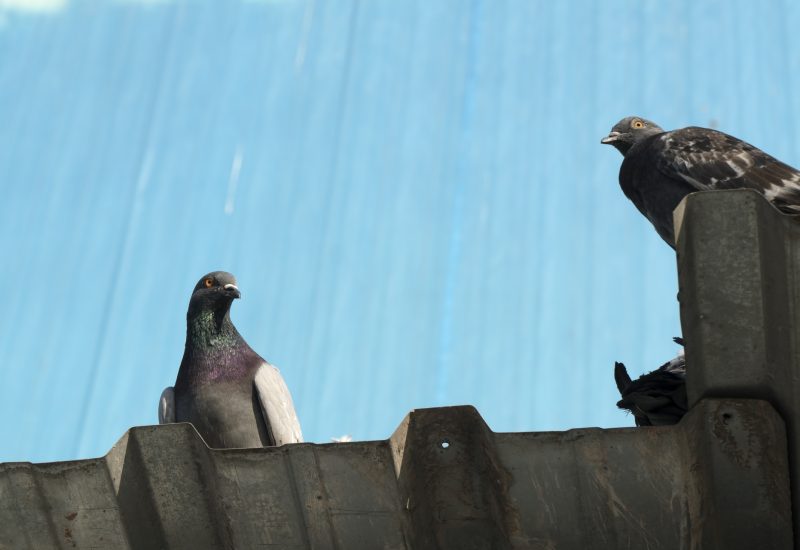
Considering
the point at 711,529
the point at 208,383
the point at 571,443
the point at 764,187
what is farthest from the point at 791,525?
the point at 208,383

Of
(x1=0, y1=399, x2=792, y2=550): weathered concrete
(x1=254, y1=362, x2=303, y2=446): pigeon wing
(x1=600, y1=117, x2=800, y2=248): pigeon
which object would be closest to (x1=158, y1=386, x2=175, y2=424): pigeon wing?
(x1=254, y1=362, x2=303, y2=446): pigeon wing

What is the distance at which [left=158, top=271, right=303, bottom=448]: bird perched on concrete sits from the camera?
7.43 metres

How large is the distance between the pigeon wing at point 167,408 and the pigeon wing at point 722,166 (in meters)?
3.60

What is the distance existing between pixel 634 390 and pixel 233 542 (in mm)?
1842

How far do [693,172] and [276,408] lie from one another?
311 cm

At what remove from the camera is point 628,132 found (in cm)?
1007

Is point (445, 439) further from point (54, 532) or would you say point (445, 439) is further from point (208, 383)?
point (208, 383)

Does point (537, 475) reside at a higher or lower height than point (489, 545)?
higher

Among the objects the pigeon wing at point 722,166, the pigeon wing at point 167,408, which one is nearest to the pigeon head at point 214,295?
the pigeon wing at point 167,408

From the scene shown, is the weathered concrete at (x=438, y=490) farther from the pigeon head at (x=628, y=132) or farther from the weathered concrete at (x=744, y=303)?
the pigeon head at (x=628, y=132)

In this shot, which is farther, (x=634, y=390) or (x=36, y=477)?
(x=634, y=390)

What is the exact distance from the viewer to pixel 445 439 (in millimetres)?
3969

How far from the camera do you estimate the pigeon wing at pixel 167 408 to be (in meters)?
7.59

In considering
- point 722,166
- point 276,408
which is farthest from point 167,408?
point 722,166
